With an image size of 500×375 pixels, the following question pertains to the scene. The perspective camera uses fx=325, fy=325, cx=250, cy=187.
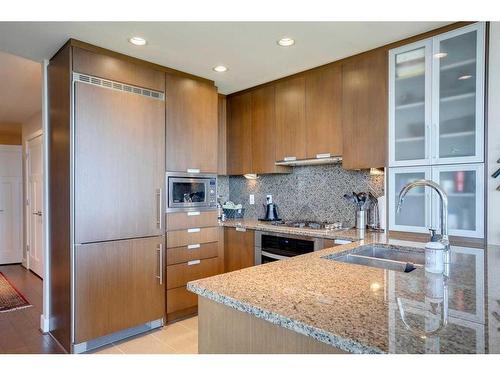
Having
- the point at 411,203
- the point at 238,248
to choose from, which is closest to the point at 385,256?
the point at 411,203

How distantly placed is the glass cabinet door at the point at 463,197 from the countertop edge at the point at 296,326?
6.05 feet

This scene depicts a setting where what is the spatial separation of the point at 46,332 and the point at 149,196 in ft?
4.93

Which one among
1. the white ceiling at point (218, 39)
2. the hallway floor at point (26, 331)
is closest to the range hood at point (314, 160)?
the white ceiling at point (218, 39)

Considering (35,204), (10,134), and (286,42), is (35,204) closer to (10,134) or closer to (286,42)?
(10,134)

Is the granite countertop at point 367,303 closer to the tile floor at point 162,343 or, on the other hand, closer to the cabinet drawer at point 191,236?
the tile floor at point 162,343

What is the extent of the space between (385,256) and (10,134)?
6.87 metres

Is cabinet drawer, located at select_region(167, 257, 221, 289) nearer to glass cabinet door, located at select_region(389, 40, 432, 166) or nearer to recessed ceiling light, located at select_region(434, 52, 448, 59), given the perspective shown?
glass cabinet door, located at select_region(389, 40, 432, 166)

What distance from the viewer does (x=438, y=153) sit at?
2.29m

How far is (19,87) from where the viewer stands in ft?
12.2

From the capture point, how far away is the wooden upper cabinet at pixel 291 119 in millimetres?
3189

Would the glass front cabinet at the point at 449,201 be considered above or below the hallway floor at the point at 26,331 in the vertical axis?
above
